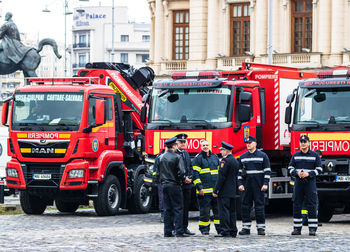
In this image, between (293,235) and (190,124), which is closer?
(293,235)

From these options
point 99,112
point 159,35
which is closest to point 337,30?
point 159,35

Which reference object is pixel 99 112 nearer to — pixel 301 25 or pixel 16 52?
pixel 16 52

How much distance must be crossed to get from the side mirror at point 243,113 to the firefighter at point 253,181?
343cm

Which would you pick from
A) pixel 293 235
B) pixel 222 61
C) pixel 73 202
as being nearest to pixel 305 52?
pixel 222 61

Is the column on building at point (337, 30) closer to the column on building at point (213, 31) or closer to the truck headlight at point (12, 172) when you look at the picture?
the column on building at point (213, 31)

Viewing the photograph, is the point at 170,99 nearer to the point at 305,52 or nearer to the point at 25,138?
the point at 25,138

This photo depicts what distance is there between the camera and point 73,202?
2748 cm

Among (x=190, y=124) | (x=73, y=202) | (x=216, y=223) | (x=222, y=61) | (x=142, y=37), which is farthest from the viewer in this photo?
(x=142, y=37)

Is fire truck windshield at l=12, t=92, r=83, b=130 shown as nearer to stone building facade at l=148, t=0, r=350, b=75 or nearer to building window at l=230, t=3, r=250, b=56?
stone building facade at l=148, t=0, r=350, b=75

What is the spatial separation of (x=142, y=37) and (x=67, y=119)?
441 ft

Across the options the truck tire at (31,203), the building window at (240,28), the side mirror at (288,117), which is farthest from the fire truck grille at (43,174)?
the building window at (240,28)

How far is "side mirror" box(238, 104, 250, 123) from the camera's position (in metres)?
23.6

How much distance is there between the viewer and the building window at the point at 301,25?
57625mm

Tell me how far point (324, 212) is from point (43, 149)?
6.62 metres
